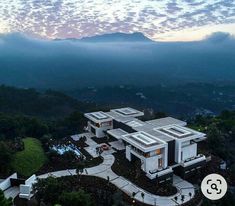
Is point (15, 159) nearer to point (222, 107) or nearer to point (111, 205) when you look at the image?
point (111, 205)

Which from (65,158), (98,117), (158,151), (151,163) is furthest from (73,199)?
(98,117)

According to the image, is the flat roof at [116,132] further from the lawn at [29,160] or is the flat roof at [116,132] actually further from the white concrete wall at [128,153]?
the lawn at [29,160]

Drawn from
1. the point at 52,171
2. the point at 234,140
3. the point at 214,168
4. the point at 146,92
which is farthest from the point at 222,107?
the point at 52,171

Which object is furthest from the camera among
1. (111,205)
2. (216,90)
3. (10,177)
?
(216,90)

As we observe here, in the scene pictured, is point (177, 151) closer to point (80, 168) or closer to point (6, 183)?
point (80, 168)

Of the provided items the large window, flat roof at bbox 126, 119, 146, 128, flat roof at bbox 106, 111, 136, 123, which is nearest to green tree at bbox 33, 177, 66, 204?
the large window

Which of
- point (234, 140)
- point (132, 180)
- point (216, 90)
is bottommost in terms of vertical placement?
point (216, 90)
